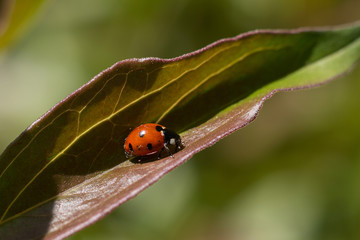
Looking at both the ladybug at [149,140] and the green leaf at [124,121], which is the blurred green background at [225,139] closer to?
the ladybug at [149,140]

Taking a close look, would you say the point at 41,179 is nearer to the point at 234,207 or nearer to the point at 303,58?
the point at 303,58

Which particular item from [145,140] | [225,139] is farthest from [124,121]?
[225,139]

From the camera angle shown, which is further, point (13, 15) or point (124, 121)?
point (13, 15)

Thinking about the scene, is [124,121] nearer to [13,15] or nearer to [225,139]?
[13,15]

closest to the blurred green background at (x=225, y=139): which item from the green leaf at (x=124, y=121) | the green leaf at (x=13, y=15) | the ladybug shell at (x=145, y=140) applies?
the green leaf at (x=13, y=15)

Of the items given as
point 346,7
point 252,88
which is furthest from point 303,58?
point 346,7

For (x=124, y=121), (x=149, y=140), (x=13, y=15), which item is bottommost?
(x=149, y=140)

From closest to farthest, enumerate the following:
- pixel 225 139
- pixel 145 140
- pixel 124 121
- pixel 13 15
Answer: pixel 124 121, pixel 145 140, pixel 13 15, pixel 225 139
